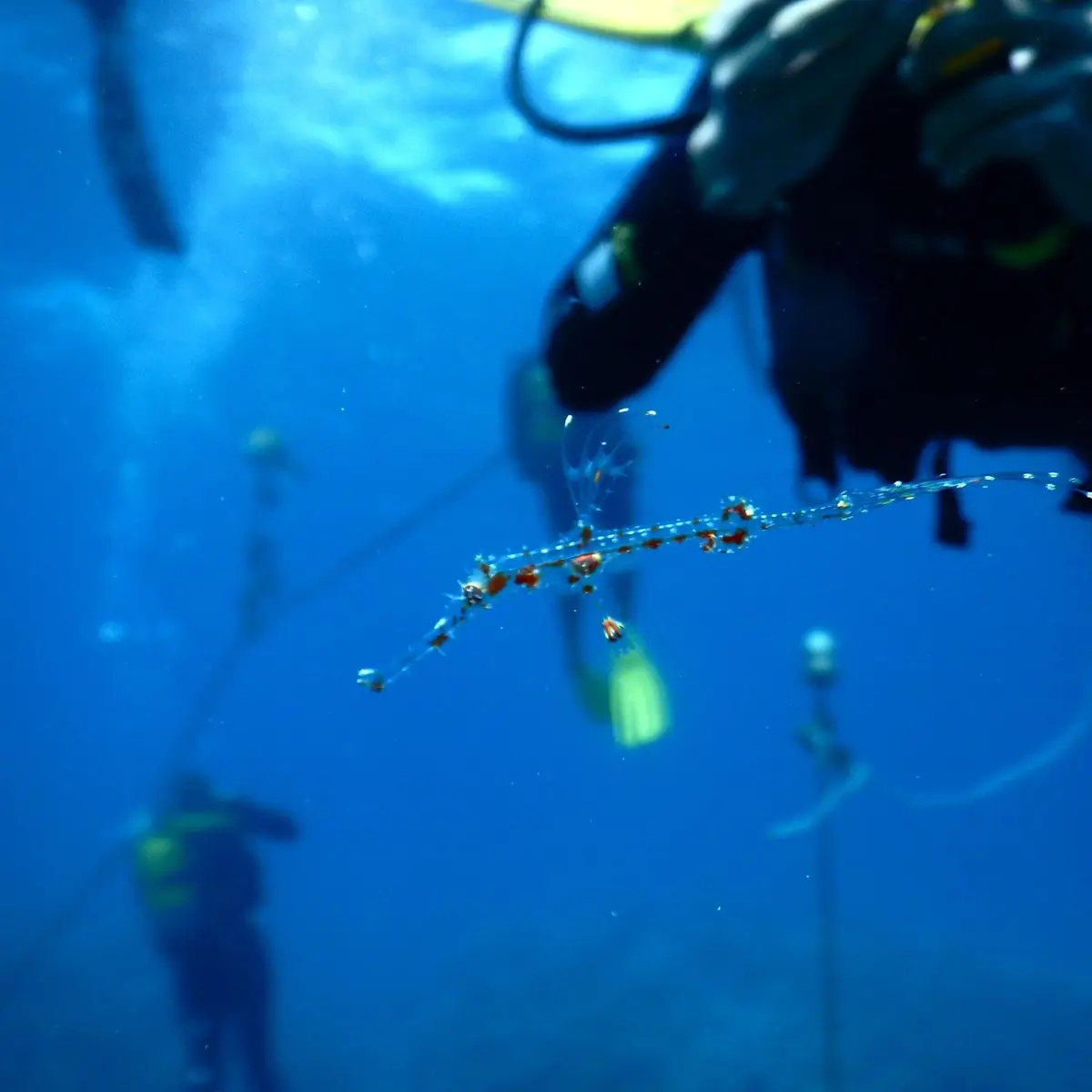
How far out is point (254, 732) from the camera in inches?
3681

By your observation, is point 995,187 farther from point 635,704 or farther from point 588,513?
point 635,704

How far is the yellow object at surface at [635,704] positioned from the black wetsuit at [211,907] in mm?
5482

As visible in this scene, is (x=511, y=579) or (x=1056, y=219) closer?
(x=1056, y=219)

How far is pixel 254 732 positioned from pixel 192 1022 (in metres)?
89.1

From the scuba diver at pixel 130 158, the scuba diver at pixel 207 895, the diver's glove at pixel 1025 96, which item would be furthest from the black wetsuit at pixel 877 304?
the scuba diver at pixel 207 895

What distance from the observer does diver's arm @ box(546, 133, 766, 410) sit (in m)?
1.99

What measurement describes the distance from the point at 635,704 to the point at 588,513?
2058 millimetres

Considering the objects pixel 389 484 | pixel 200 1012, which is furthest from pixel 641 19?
pixel 389 484

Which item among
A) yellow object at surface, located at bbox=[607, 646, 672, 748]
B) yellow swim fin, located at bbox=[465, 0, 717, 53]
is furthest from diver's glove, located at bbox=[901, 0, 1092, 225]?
yellow object at surface, located at bbox=[607, 646, 672, 748]

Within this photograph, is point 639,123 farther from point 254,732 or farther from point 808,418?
point 254,732

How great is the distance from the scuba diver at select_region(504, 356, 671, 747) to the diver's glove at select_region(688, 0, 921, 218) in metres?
0.87

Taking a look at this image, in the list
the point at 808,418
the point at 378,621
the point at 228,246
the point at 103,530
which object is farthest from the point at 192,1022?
the point at 378,621

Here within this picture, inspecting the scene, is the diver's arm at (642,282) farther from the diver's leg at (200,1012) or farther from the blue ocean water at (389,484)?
the diver's leg at (200,1012)

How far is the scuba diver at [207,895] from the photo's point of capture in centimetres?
901
